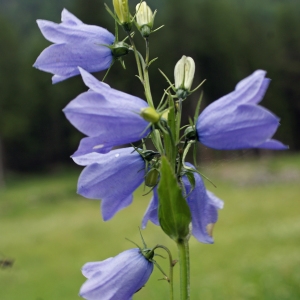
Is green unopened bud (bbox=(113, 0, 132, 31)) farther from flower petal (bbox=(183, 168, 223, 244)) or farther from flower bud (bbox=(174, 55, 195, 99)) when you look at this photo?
flower petal (bbox=(183, 168, 223, 244))

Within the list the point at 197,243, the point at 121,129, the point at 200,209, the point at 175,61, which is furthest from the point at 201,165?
the point at 175,61

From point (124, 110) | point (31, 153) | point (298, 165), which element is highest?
point (124, 110)

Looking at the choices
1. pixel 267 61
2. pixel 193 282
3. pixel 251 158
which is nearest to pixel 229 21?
pixel 267 61

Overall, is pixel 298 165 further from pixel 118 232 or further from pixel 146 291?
pixel 146 291

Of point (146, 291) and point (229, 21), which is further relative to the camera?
point (229, 21)

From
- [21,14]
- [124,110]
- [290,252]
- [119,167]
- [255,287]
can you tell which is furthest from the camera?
[21,14]

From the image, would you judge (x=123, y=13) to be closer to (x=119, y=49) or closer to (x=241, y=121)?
(x=119, y=49)

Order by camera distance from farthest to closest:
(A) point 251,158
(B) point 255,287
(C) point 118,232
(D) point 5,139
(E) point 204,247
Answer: (D) point 5,139 < (A) point 251,158 < (C) point 118,232 < (E) point 204,247 < (B) point 255,287

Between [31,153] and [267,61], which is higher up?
[267,61]
